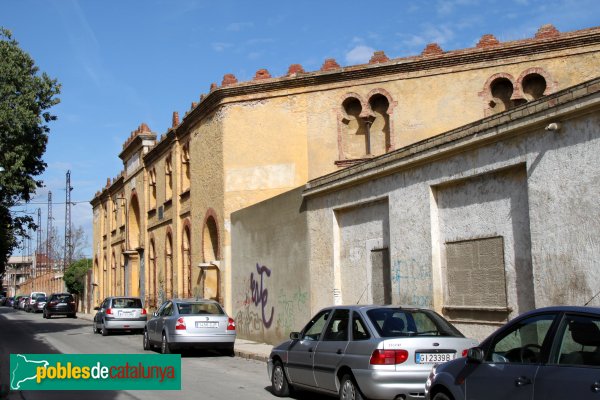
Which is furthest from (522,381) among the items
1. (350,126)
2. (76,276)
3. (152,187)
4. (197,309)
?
(76,276)

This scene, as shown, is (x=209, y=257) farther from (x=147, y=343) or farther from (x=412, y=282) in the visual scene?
(x=412, y=282)

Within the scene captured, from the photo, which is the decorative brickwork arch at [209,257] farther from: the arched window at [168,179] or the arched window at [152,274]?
the arched window at [152,274]

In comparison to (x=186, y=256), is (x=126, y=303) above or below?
below

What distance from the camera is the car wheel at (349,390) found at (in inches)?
361

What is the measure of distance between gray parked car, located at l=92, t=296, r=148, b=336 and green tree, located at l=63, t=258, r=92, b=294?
39.8 m

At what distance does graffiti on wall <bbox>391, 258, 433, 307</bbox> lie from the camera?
13.8 m

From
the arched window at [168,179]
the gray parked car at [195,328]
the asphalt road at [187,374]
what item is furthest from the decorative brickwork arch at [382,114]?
the arched window at [168,179]

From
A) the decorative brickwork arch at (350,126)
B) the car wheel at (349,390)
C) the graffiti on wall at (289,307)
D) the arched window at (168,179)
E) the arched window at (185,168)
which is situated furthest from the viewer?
the arched window at (168,179)

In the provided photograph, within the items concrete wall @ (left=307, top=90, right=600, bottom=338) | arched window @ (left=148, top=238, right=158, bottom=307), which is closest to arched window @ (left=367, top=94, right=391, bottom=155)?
concrete wall @ (left=307, top=90, right=600, bottom=338)

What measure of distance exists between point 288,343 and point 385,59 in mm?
15955

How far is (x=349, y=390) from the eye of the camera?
934 centimetres

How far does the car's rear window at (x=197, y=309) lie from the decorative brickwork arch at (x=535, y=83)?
12.6 metres

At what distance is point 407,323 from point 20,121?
63.1 feet

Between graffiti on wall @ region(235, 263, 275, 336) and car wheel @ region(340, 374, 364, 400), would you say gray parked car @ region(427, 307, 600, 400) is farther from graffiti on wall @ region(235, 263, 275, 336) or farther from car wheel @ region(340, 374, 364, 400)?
graffiti on wall @ region(235, 263, 275, 336)
